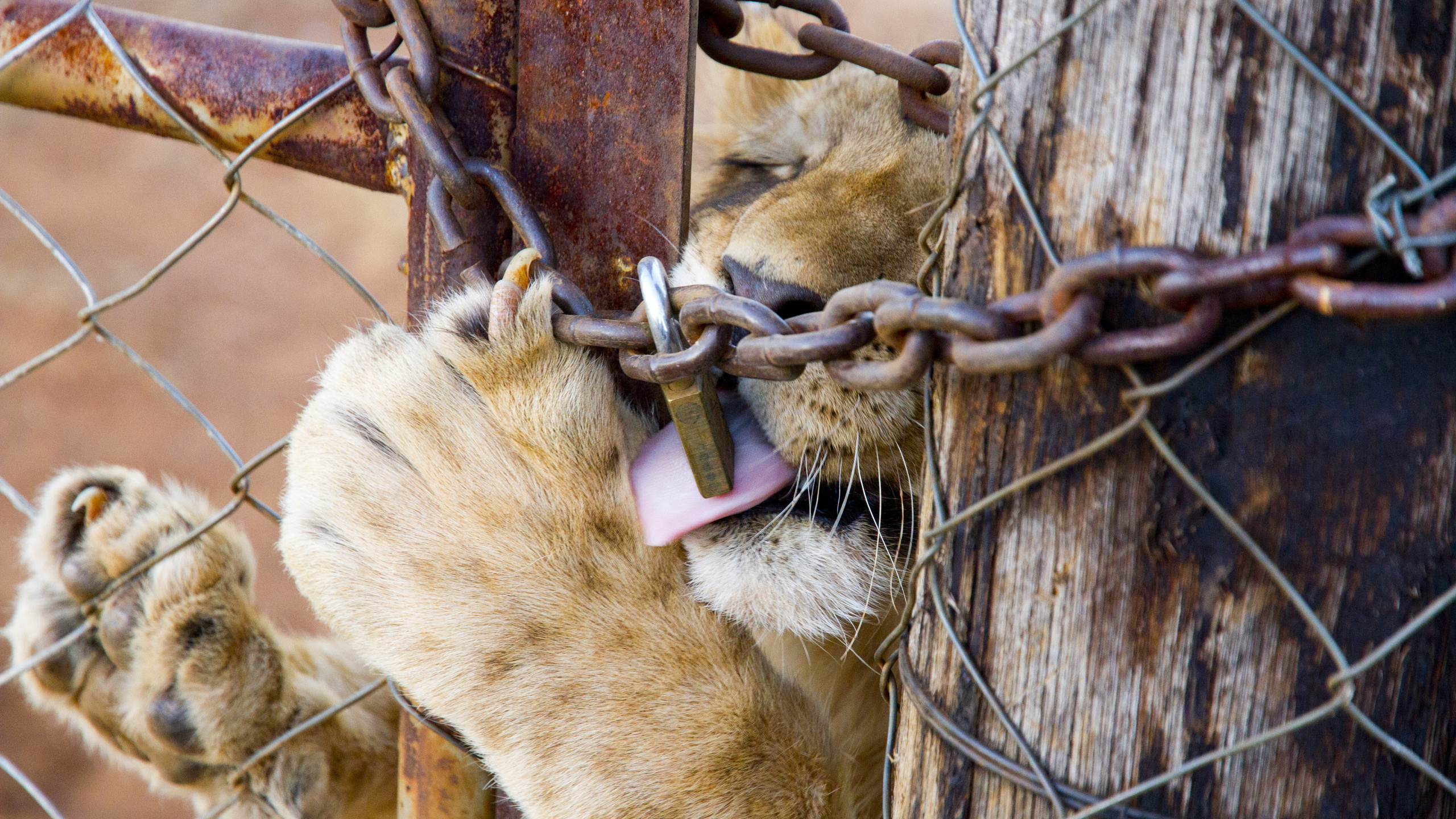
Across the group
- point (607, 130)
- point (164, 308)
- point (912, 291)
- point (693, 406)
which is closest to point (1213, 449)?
point (912, 291)

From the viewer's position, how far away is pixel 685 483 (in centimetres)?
107

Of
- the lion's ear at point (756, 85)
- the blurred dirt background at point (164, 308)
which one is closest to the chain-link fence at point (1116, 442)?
the lion's ear at point (756, 85)

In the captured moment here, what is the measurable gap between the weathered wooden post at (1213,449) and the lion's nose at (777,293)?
1.16 feet

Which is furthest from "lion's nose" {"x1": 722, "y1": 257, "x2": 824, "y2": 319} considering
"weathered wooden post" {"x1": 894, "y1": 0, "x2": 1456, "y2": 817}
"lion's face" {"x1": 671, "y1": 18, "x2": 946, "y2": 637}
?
"weathered wooden post" {"x1": 894, "y1": 0, "x2": 1456, "y2": 817}

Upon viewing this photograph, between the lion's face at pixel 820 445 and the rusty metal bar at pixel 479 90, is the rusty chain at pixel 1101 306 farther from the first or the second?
the rusty metal bar at pixel 479 90

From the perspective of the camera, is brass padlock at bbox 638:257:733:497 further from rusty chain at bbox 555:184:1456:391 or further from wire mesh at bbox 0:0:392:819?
wire mesh at bbox 0:0:392:819

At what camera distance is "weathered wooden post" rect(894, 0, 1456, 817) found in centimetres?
62

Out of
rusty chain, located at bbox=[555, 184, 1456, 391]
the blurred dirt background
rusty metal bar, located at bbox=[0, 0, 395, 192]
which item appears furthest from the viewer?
the blurred dirt background

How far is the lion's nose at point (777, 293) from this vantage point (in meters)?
1.08

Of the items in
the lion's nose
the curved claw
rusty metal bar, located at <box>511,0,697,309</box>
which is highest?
rusty metal bar, located at <box>511,0,697,309</box>

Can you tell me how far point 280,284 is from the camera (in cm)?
652

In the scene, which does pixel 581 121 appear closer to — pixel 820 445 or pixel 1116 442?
pixel 820 445

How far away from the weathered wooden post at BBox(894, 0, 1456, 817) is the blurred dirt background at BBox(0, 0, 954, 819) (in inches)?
148

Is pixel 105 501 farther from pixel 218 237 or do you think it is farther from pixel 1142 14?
pixel 218 237
